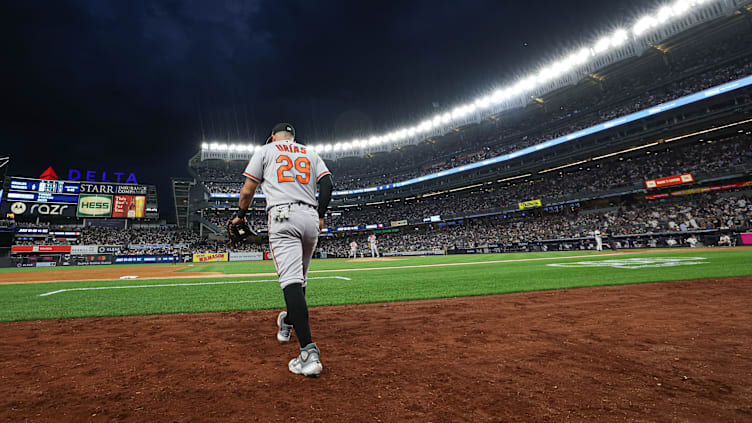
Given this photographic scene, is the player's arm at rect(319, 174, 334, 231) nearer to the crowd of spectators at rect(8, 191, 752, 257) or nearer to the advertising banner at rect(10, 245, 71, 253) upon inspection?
the crowd of spectators at rect(8, 191, 752, 257)

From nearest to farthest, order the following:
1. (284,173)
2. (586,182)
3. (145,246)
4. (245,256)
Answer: (284,173) < (586,182) < (245,256) < (145,246)

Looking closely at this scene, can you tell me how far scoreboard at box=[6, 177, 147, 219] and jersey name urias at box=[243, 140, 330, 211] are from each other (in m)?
54.9

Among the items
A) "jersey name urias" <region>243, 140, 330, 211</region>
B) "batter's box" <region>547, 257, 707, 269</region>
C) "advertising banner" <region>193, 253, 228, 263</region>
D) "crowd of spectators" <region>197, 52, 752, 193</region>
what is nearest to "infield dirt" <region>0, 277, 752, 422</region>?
"jersey name urias" <region>243, 140, 330, 211</region>

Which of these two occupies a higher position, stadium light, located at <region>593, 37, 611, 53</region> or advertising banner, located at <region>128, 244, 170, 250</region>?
stadium light, located at <region>593, 37, 611, 53</region>

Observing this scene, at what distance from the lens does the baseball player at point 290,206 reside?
235cm

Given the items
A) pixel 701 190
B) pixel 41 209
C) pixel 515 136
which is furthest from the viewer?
pixel 41 209

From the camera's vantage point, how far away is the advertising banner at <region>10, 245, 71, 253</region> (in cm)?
3406

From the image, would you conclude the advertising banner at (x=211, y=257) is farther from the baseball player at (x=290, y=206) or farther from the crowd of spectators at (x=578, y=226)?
the baseball player at (x=290, y=206)

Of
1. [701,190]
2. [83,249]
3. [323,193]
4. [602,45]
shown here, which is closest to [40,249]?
[83,249]

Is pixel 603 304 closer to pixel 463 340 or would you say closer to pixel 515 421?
pixel 463 340

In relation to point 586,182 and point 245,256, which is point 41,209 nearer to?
point 245,256

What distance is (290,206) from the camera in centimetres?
255

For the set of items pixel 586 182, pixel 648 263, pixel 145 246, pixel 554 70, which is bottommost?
pixel 648 263

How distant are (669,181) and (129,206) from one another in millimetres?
63893
